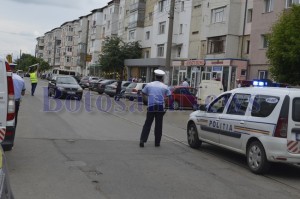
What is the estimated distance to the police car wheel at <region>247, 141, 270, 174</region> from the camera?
837cm

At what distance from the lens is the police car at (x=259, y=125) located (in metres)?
8.18

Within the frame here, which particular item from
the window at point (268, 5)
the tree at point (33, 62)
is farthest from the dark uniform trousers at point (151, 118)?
the tree at point (33, 62)

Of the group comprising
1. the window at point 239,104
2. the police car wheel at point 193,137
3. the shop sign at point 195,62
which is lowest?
the police car wheel at point 193,137

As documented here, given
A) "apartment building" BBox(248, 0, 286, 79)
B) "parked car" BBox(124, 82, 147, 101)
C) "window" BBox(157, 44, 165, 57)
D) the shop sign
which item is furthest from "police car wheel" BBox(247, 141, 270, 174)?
"window" BBox(157, 44, 165, 57)

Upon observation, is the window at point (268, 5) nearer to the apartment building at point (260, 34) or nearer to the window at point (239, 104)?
the apartment building at point (260, 34)

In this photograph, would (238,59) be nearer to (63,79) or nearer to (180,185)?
(63,79)

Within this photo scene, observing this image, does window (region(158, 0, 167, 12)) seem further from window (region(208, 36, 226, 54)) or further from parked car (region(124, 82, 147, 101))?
parked car (region(124, 82, 147, 101))

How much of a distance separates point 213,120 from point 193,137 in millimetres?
1150

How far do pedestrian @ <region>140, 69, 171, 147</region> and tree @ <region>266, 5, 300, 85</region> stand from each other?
44.5 feet

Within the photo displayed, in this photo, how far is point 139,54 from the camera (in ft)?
212

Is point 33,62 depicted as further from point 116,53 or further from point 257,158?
point 257,158

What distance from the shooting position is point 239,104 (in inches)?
377

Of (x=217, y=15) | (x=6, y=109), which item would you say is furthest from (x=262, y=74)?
(x=6, y=109)

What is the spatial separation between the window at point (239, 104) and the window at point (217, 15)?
32.6 metres
